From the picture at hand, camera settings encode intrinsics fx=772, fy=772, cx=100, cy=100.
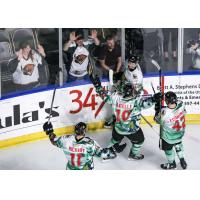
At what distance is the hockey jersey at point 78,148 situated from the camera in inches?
258

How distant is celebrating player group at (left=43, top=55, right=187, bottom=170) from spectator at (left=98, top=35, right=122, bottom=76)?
0.07m

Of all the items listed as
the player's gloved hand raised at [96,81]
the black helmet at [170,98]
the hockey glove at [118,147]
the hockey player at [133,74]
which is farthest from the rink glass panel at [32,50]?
the black helmet at [170,98]

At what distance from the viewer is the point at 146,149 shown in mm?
6770

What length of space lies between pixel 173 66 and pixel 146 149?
0.78m

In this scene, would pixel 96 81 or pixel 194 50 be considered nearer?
pixel 96 81

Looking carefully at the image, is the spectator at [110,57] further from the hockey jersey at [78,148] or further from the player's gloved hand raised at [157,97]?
the hockey jersey at [78,148]

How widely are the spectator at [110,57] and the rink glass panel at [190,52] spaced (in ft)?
2.00

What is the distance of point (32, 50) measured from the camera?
6688mm

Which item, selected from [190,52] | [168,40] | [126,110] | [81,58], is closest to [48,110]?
[81,58]

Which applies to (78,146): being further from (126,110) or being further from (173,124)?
(173,124)

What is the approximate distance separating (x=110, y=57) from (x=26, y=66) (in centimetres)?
74

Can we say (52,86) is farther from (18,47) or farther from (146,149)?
(146,149)

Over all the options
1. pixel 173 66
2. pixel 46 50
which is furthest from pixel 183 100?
pixel 46 50

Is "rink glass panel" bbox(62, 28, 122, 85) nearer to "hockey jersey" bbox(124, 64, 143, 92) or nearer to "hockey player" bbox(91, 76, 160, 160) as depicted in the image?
"hockey player" bbox(91, 76, 160, 160)
